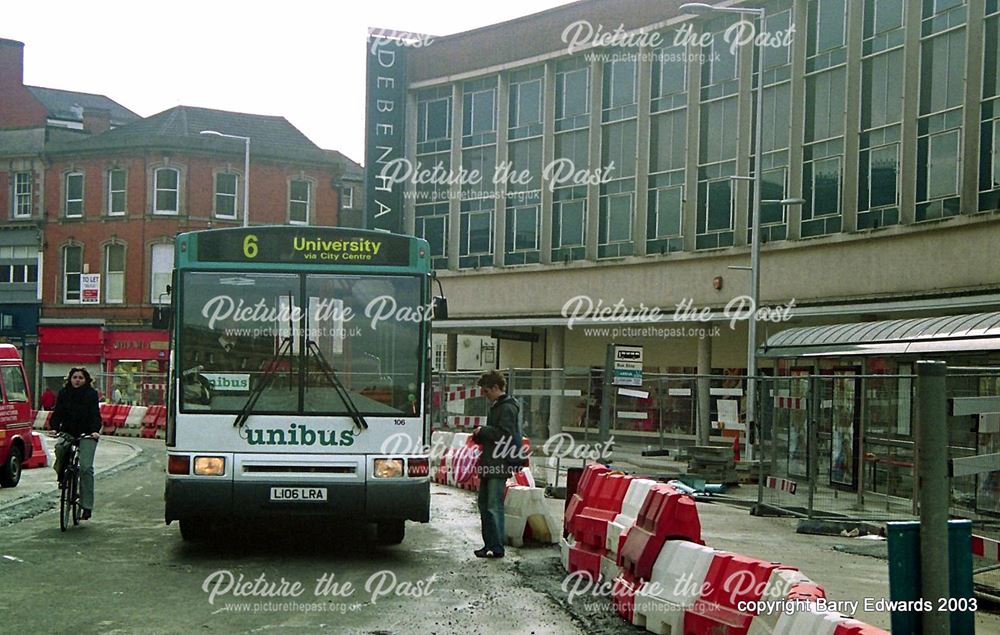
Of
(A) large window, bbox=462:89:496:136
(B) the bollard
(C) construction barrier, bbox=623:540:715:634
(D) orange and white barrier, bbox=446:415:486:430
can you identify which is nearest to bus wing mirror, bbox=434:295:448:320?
(C) construction barrier, bbox=623:540:715:634

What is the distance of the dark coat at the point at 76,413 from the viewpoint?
14.2 metres

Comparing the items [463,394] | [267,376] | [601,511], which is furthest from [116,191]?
[601,511]

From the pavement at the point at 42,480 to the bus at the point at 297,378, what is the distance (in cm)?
439

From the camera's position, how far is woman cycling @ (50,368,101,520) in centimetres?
1420

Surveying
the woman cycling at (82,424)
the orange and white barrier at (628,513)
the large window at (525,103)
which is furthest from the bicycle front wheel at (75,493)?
the large window at (525,103)

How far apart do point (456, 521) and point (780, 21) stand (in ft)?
82.5

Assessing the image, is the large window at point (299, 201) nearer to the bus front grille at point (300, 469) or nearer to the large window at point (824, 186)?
the large window at point (824, 186)

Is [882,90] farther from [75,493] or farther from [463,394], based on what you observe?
[75,493]

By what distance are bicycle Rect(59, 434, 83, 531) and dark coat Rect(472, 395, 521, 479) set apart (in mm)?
4822

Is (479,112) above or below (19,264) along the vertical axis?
above

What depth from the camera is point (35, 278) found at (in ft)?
194

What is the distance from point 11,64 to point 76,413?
2212 inches

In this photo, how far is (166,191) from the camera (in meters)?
57.6

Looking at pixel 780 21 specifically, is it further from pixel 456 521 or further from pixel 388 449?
pixel 388 449
